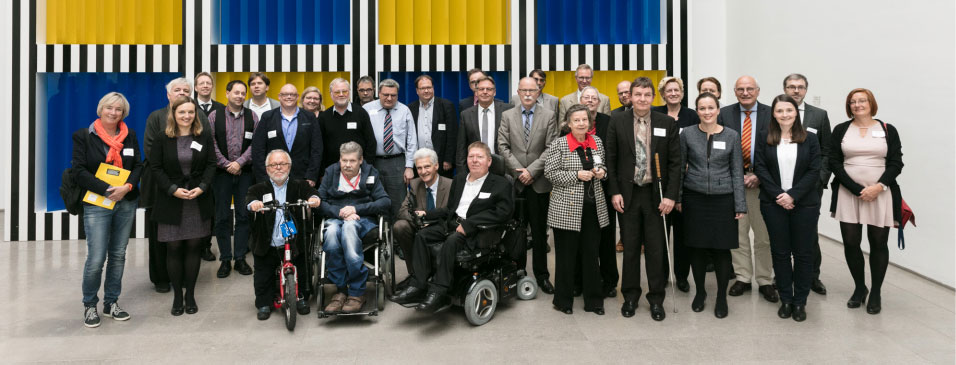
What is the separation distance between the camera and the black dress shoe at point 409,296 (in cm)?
336

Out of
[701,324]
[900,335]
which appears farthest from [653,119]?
[900,335]

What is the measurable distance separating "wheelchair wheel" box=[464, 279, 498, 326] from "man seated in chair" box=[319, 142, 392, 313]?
66 cm

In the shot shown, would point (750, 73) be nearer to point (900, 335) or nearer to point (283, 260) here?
point (900, 335)

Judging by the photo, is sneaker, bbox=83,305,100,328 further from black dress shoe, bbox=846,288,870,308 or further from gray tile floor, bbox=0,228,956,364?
black dress shoe, bbox=846,288,870,308

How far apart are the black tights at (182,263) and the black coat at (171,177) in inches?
6.8

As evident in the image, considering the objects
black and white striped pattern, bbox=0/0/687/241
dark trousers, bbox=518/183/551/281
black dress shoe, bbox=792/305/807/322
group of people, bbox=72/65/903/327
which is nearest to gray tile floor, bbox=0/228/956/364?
black dress shoe, bbox=792/305/807/322

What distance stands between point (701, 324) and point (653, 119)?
3.93 feet

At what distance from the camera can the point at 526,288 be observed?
13.0 ft

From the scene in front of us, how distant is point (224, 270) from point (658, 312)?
3156 mm

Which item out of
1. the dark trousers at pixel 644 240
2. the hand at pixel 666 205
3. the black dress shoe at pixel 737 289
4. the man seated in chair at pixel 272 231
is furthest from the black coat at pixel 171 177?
the black dress shoe at pixel 737 289

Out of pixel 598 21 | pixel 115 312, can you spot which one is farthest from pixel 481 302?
pixel 598 21

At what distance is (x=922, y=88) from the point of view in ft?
14.5

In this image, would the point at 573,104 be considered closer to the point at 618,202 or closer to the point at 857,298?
the point at 618,202

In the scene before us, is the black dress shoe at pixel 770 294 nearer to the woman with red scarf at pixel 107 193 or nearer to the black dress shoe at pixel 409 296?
the black dress shoe at pixel 409 296
